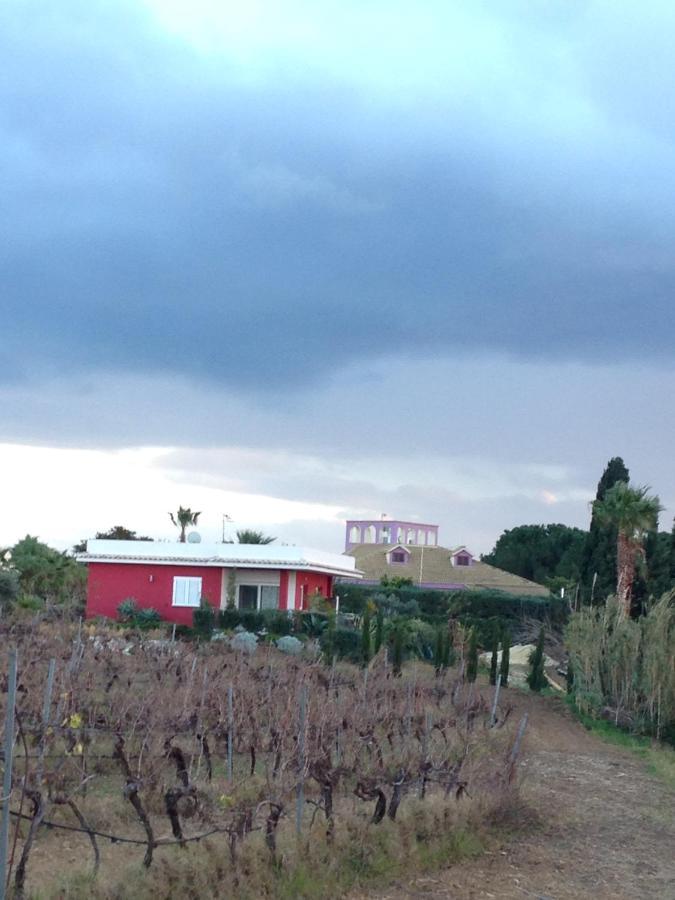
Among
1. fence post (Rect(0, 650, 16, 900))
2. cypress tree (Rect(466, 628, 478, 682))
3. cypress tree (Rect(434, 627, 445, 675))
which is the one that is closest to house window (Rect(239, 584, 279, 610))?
cypress tree (Rect(434, 627, 445, 675))

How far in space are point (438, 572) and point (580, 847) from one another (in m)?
46.9

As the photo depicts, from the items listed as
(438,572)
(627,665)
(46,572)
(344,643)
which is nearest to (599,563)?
(344,643)

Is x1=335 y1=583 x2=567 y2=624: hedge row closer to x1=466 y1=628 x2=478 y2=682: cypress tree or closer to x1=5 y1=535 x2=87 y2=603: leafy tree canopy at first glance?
x1=5 y1=535 x2=87 y2=603: leafy tree canopy

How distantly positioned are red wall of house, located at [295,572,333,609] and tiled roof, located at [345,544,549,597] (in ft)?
40.4

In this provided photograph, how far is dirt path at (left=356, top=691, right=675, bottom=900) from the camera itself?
966 cm

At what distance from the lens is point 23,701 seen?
1307 cm

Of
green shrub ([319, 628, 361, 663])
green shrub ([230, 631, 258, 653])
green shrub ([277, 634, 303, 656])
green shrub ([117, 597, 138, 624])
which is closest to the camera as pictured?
green shrub ([230, 631, 258, 653])

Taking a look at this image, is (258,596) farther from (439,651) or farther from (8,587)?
(439,651)

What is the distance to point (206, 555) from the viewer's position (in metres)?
39.9

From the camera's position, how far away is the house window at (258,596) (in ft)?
130

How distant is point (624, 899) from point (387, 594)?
34.4 metres

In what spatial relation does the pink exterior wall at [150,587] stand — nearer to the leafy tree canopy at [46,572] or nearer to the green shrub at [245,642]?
the leafy tree canopy at [46,572]

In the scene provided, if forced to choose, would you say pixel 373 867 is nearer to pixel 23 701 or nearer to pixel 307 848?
pixel 307 848

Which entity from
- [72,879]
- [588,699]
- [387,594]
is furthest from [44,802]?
[387,594]
